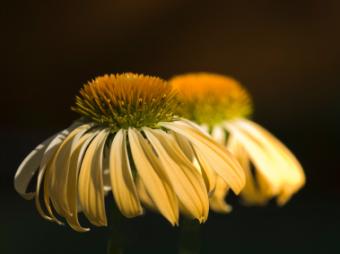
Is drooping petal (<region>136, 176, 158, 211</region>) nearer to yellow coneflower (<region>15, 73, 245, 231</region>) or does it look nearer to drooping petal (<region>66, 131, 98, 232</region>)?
yellow coneflower (<region>15, 73, 245, 231</region>)

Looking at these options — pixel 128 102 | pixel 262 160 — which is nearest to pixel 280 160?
pixel 262 160

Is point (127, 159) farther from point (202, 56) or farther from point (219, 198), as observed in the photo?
point (202, 56)

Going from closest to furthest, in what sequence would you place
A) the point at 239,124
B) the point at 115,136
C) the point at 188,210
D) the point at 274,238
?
the point at 188,210 < the point at 115,136 < the point at 239,124 < the point at 274,238

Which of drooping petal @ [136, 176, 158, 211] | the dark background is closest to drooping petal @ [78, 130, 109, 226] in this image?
drooping petal @ [136, 176, 158, 211]

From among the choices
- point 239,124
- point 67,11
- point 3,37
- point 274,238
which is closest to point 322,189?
point 274,238

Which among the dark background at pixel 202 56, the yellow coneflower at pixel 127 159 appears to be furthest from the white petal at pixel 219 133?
the dark background at pixel 202 56

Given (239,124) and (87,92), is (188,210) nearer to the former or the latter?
(87,92)

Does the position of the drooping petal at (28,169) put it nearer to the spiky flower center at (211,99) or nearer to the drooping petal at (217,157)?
the drooping petal at (217,157)
